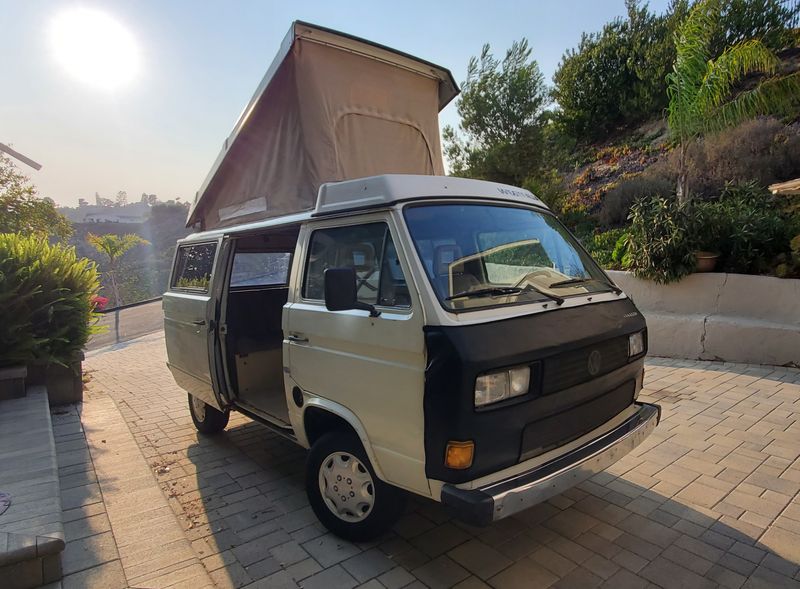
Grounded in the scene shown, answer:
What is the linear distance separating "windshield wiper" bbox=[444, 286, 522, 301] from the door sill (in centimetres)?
183

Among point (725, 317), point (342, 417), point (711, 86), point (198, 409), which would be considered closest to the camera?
point (342, 417)

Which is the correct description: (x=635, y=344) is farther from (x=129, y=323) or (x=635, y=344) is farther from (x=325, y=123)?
(x=129, y=323)

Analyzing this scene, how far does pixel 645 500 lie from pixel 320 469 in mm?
2433

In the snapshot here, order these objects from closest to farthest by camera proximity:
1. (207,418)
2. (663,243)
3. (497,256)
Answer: (497,256) < (207,418) < (663,243)

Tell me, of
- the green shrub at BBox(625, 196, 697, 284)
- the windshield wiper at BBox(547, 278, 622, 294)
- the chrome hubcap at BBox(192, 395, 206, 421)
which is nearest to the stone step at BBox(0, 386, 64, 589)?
the chrome hubcap at BBox(192, 395, 206, 421)

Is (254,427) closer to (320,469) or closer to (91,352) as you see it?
(320,469)

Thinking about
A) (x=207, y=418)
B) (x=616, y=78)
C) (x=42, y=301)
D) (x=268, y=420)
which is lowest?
(x=207, y=418)

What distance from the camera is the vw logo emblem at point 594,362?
2.78 m

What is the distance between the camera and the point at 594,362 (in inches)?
111

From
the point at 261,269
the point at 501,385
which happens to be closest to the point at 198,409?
the point at 261,269

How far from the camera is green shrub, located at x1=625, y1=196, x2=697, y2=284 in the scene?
7297 millimetres

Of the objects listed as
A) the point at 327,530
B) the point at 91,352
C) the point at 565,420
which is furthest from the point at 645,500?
the point at 91,352

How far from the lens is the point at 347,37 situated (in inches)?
181

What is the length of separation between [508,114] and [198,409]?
42.5ft
